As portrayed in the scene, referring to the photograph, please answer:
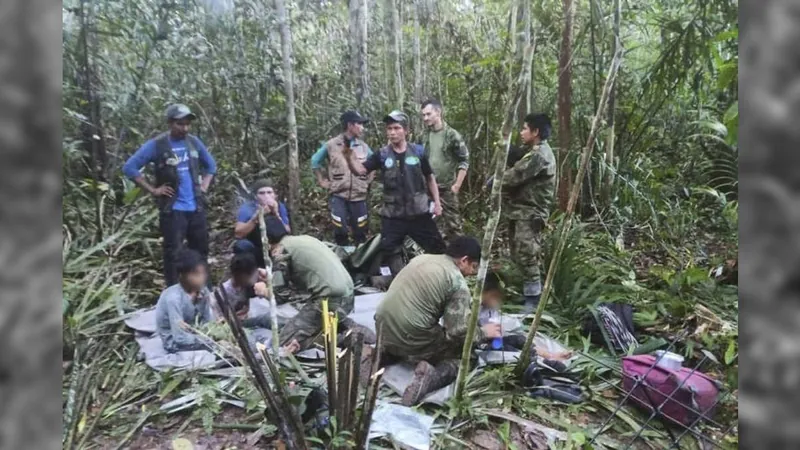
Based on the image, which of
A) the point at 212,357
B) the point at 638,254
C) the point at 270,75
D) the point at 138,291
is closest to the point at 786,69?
the point at 212,357

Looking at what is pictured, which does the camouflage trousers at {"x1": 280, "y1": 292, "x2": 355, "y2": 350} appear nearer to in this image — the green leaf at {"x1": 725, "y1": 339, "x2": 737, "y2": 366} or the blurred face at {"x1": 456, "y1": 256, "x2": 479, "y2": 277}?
the blurred face at {"x1": 456, "y1": 256, "x2": 479, "y2": 277}

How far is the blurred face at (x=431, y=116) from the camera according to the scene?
13.1 ft

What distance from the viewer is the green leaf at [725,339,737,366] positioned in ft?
9.63

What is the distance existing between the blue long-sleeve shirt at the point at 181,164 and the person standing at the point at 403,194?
3.46ft

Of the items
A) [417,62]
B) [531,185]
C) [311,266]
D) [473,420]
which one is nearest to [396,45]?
[417,62]

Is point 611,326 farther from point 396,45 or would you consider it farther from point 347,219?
point 396,45

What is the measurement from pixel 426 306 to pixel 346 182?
1.37m

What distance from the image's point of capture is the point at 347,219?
13.8ft

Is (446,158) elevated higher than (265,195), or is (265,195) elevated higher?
(446,158)

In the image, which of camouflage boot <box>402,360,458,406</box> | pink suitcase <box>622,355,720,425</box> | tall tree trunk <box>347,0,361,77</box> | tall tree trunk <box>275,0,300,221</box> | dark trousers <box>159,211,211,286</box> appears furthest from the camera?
tall tree trunk <box>347,0,361,77</box>

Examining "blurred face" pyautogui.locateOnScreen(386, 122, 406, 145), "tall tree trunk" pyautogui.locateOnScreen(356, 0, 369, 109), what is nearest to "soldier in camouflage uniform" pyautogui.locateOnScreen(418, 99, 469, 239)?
"blurred face" pyautogui.locateOnScreen(386, 122, 406, 145)

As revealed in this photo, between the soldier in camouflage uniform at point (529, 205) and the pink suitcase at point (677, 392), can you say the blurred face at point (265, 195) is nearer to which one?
the soldier in camouflage uniform at point (529, 205)

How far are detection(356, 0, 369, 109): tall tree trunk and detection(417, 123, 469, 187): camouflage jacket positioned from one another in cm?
88

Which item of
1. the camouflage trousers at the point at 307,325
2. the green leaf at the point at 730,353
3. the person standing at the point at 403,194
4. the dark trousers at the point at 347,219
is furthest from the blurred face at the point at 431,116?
the green leaf at the point at 730,353
